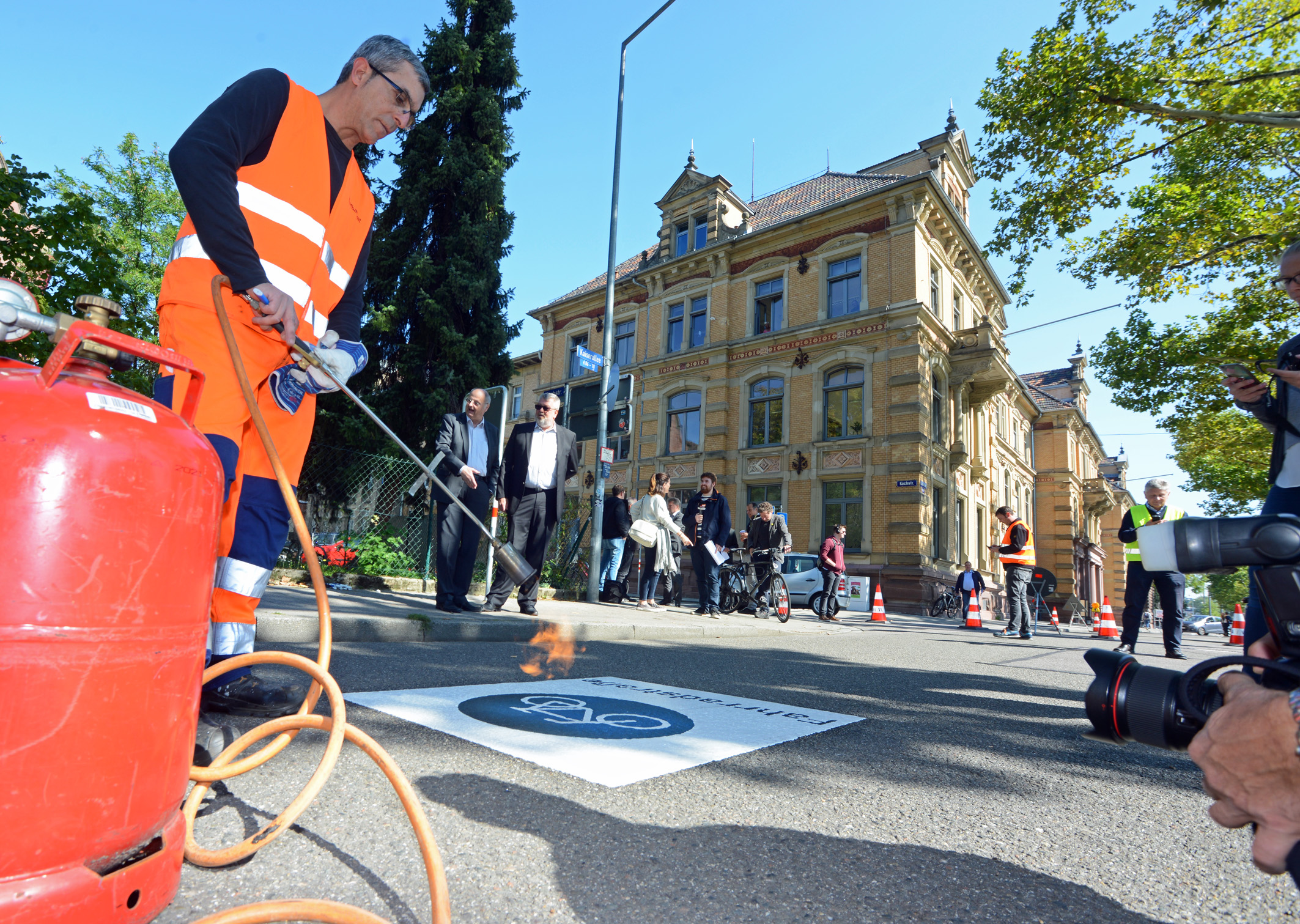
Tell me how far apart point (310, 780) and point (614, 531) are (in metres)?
9.72

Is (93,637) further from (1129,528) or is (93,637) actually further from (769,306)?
(769,306)

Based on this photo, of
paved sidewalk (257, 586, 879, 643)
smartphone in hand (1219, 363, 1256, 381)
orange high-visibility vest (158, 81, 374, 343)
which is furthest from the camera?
paved sidewalk (257, 586, 879, 643)

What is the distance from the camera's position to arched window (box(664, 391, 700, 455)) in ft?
82.0

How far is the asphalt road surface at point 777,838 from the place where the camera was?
134 cm

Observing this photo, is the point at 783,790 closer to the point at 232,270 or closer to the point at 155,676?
the point at 155,676

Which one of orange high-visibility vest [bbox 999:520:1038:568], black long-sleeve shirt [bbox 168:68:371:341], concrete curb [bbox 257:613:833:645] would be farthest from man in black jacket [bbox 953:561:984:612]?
black long-sleeve shirt [bbox 168:68:371:341]

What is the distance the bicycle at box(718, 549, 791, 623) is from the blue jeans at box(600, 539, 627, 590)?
5.38 feet

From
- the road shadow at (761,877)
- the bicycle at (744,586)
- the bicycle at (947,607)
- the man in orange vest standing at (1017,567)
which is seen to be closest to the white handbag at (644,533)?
the bicycle at (744,586)

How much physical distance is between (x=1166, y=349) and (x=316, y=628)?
1586 cm

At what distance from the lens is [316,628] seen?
4469 mm

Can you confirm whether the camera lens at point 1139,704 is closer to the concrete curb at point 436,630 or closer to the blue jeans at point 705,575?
the concrete curb at point 436,630

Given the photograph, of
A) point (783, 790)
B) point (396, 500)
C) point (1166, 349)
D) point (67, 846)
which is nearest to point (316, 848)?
point (67, 846)

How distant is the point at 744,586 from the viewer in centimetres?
1162

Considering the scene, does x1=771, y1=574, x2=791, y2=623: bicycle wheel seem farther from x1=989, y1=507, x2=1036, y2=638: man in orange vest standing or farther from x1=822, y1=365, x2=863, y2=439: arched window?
x1=822, y1=365, x2=863, y2=439: arched window
